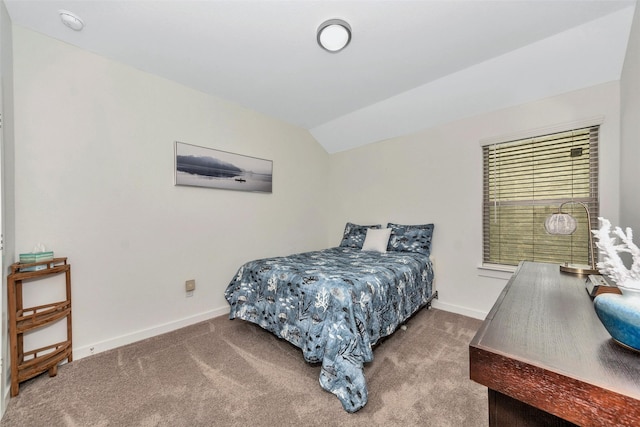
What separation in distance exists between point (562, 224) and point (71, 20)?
3.51 m

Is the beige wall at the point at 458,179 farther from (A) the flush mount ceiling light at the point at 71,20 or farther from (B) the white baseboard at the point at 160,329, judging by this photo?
(A) the flush mount ceiling light at the point at 71,20

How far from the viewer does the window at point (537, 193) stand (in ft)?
7.49

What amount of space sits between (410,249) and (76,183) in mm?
3241

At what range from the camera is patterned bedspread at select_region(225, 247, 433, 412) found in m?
1.62

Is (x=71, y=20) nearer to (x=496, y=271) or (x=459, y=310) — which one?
(x=496, y=271)

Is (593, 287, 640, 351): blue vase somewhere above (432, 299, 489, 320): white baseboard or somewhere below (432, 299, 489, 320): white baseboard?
above

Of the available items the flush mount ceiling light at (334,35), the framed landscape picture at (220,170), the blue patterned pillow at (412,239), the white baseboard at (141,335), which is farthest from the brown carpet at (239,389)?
the flush mount ceiling light at (334,35)

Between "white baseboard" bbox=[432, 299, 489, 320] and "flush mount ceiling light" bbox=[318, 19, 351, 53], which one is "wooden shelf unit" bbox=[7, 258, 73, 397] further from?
"white baseboard" bbox=[432, 299, 489, 320]

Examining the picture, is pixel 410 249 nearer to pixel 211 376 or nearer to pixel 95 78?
pixel 211 376

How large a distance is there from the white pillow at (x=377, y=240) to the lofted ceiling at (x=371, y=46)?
1.52 metres

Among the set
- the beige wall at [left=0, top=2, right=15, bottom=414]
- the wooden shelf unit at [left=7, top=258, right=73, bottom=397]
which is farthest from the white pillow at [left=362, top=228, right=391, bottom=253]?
the beige wall at [left=0, top=2, right=15, bottom=414]

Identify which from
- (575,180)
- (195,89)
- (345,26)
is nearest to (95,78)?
(195,89)

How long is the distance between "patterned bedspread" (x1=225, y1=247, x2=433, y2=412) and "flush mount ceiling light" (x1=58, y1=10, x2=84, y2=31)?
2.25m

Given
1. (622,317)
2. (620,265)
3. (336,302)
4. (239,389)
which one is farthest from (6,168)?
(620,265)
